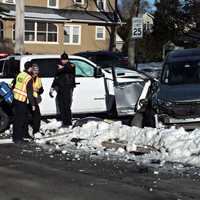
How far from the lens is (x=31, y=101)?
13.3 metres

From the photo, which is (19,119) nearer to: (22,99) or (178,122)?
(22,99)

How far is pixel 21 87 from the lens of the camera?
13312 millimetres

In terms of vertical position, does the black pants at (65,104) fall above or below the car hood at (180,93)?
below

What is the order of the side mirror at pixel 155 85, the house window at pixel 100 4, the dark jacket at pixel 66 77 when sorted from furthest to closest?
the house window at pixel 100 4
the dark jacket at pixel 66 77
the side mirror at pixel 155 85

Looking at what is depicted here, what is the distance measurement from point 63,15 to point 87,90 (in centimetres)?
3513

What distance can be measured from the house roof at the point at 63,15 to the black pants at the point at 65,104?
29871 mm

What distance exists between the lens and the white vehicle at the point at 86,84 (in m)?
15.8

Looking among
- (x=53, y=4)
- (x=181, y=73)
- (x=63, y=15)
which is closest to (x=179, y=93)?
(x=181, y=73)

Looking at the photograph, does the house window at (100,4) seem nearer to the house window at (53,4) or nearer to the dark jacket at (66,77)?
the house window at (53,4)

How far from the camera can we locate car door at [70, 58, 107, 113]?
16.2 meters

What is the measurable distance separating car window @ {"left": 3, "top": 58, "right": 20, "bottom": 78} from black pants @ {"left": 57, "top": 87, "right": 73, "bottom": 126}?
4.99 ft

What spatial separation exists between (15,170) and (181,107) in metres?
4.50

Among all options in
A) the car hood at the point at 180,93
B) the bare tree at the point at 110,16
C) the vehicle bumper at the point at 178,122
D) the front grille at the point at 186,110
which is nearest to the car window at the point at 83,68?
the car hood at the point at 180,93

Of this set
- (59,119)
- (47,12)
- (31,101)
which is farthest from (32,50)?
(31,101)
